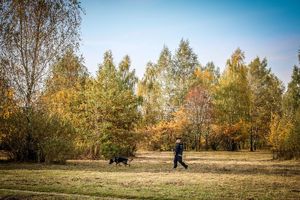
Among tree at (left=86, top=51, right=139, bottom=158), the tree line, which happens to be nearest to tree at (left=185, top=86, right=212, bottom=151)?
the tree line

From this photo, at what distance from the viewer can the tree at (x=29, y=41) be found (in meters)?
30.9

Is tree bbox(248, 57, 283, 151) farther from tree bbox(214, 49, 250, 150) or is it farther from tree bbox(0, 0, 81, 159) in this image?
tree bbox(0, 0, 81, 159)

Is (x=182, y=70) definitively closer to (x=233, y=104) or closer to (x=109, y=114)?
(x=233, y=104)

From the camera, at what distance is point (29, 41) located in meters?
31.7

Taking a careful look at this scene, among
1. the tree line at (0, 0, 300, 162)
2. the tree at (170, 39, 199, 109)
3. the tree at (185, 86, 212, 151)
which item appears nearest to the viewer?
the tree line at (0, 0, 300, 162)

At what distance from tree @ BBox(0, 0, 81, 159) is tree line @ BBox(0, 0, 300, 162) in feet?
0.26

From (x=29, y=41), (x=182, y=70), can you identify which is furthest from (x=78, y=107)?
(x=182, y=70)

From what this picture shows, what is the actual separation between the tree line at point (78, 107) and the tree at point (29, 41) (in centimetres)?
8

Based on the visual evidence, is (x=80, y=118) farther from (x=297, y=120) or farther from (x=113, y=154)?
(x=297, y=120)

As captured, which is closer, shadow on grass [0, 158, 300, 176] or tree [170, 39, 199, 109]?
shadow on grass [0, 158, 300, 176]

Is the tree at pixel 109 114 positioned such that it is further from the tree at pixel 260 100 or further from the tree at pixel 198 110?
the tree at pixel 260 100

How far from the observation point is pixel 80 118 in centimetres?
3909

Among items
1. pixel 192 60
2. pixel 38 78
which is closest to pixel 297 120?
pixel 38 78

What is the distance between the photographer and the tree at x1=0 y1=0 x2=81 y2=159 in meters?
30.9
